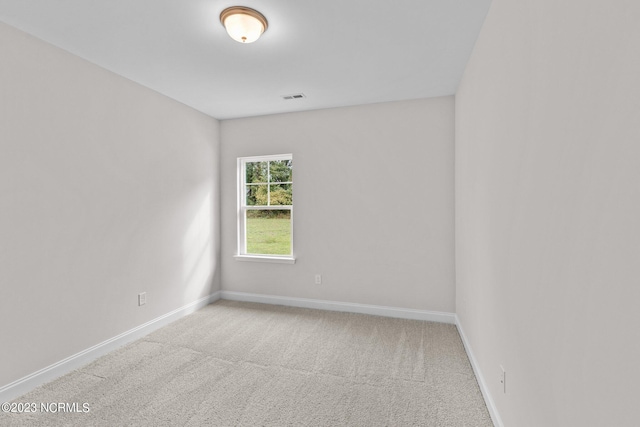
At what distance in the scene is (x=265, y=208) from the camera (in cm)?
434

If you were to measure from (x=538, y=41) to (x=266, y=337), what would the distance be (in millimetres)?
3100

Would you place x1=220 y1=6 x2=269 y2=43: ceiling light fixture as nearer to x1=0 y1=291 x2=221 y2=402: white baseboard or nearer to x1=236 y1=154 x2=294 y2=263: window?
x1=236 y1=154 x2=294 y2=263: window

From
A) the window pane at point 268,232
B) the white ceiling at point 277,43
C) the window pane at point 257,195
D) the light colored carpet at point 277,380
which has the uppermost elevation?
the white ceiling at point 277,43

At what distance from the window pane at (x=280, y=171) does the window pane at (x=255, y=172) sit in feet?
0.37

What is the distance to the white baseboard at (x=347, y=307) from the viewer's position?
11.7ft

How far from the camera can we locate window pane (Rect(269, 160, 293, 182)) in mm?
4234

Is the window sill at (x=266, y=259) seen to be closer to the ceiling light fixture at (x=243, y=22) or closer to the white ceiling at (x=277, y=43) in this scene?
the white ceiling at (x=277, y=43)

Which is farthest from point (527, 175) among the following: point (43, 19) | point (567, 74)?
point (43, 19)

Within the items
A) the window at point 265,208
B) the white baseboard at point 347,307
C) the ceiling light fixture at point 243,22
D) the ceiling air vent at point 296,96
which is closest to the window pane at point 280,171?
the window at point 265,208

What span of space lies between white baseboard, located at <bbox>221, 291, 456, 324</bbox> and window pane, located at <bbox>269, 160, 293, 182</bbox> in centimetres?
164

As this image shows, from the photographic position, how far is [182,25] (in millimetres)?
2156

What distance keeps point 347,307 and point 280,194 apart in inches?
69.7

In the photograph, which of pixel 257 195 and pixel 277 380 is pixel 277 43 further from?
pixel 277 380

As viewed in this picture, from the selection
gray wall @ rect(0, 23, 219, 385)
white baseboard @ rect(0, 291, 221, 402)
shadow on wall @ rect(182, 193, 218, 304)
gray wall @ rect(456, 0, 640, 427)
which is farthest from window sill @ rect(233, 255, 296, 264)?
gray wall @ rect(456, 0, 640, 427)
